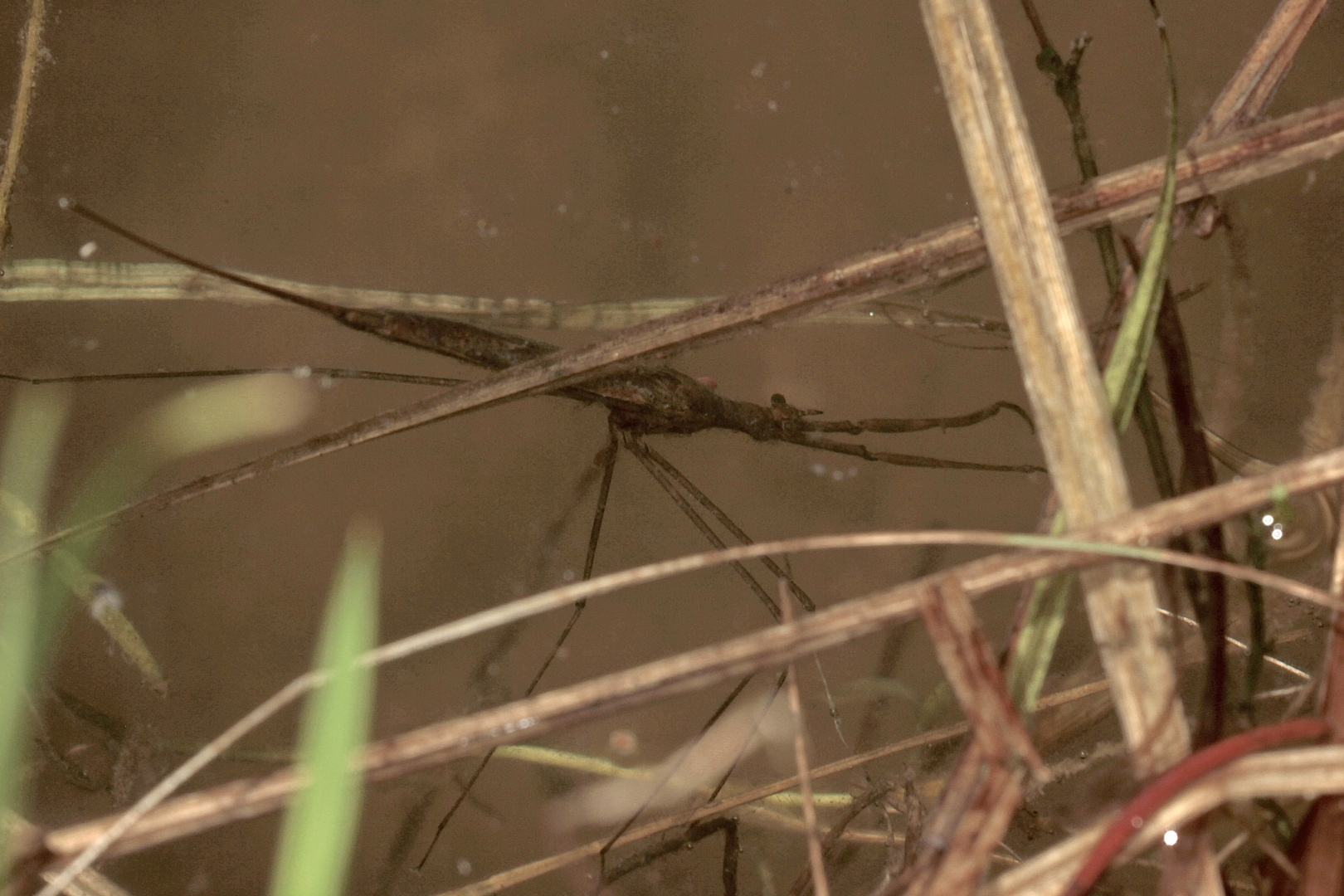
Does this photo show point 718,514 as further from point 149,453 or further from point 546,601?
point 149,453

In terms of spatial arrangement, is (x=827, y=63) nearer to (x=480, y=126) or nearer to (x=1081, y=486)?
(x=480, y=126)

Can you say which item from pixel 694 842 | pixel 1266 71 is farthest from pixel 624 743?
pixel 1266 71

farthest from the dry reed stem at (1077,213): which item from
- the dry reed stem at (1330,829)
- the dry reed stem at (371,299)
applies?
the dry reed stem at (1330,829)

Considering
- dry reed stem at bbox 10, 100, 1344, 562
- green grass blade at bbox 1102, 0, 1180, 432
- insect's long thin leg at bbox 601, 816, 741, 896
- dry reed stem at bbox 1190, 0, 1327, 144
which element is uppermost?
dry reed stem at bbox 1190, 0, 1327, 144

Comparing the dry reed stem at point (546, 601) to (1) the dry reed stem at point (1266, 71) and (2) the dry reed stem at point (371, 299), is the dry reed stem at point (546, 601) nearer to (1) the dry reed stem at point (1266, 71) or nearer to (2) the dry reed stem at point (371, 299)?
(1) the dry reed stem at point (1266, 71)

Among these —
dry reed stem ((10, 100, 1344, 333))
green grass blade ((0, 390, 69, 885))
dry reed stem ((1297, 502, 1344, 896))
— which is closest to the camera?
dry reed stem ((1297, 502, 1344, 896))

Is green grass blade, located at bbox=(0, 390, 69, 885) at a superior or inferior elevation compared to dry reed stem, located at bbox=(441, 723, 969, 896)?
superior

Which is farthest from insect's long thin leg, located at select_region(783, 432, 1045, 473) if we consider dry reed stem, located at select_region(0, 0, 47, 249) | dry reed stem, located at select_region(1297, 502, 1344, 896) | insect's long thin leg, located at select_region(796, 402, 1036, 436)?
dry reed stem, located at select_region(0, 0, 47, 249)

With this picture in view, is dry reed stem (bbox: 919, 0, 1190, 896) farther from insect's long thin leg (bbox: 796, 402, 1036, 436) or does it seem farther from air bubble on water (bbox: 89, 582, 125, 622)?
air bubble on water (bbox: 89, 582, 125, 622)
